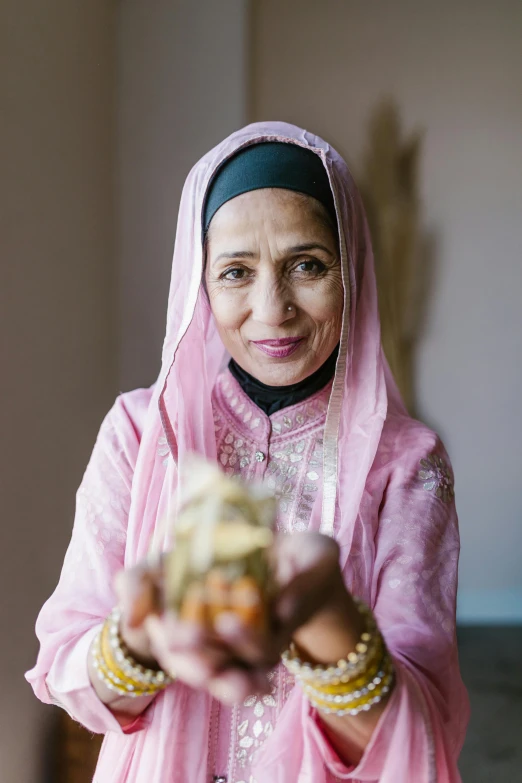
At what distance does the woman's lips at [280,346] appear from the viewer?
1.87 feet

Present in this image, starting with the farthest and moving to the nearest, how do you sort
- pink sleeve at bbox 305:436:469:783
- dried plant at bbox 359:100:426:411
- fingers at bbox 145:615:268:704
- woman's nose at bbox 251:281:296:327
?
A: dried plant at bbox 359:100:426:411 → woman's nose at bbox 251:281:296:327 → pink sleeve at bbox 305:436:469:783 → fingers at bbox 145:615:268:704

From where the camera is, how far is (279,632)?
0.33m

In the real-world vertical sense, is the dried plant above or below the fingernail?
above

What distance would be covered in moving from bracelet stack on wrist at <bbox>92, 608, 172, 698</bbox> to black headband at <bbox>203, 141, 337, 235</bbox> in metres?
0.34

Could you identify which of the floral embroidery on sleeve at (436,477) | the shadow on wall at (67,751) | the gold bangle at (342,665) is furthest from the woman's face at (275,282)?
the shadow on wall at (67,751)

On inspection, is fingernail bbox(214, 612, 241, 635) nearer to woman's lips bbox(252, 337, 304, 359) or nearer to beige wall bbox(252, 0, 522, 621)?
woman's lips bbox(252, 337, 304, 359)

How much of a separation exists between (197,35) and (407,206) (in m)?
0.47

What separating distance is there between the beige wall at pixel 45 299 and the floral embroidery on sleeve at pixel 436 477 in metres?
0.36

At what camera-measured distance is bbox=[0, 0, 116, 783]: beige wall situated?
630 mm

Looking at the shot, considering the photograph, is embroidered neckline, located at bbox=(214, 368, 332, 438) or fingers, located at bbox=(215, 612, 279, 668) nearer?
fingers, located at bbox=(215, 612, 279, 668)

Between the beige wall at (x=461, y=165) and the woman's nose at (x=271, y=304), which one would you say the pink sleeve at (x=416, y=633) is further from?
the beige wall at (x=461, y=165)

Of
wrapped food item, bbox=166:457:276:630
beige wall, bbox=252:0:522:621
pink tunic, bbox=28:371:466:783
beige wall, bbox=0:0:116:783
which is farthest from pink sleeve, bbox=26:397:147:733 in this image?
beige wall, bbox=252:0:522:621

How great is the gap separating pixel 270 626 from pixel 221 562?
0.04 m

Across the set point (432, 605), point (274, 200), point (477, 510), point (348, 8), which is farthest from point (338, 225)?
point (477, 510)
